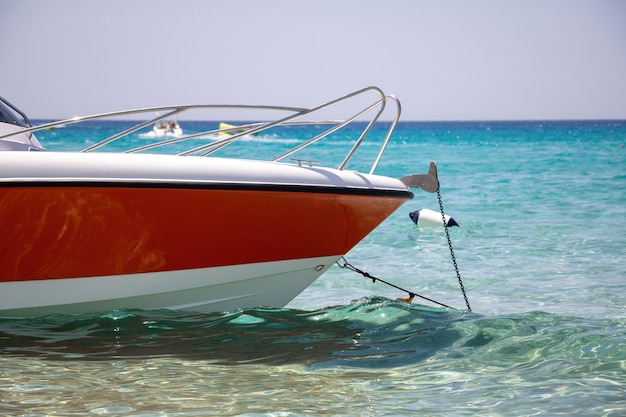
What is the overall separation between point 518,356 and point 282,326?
1.61m

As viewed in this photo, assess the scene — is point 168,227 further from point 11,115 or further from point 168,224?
point 11,115

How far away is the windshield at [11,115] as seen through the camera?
18.1 feet

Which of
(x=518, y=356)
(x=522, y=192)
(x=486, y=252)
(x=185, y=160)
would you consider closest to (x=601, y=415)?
(x=518, y=356)

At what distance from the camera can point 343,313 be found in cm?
566

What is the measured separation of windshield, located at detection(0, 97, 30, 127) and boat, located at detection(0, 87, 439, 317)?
0.12 m

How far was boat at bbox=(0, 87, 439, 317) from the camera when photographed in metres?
4.49

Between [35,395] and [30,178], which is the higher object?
[30,178]

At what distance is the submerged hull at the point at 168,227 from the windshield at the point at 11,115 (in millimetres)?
1219

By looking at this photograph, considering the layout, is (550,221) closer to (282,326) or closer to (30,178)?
(282,326)

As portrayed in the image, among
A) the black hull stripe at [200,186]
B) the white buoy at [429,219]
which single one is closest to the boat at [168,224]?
the black hull stripe at [200,186]

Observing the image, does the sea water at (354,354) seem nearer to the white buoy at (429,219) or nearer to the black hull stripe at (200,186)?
the black hull stripe at (200,186)

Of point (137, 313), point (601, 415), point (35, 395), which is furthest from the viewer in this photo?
point (137, 313)

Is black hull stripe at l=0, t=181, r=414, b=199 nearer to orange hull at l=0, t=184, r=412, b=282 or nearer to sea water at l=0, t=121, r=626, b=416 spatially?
orange hull at l=0, t=184, r=412, b=282

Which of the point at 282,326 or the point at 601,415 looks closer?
the point at 601,415
